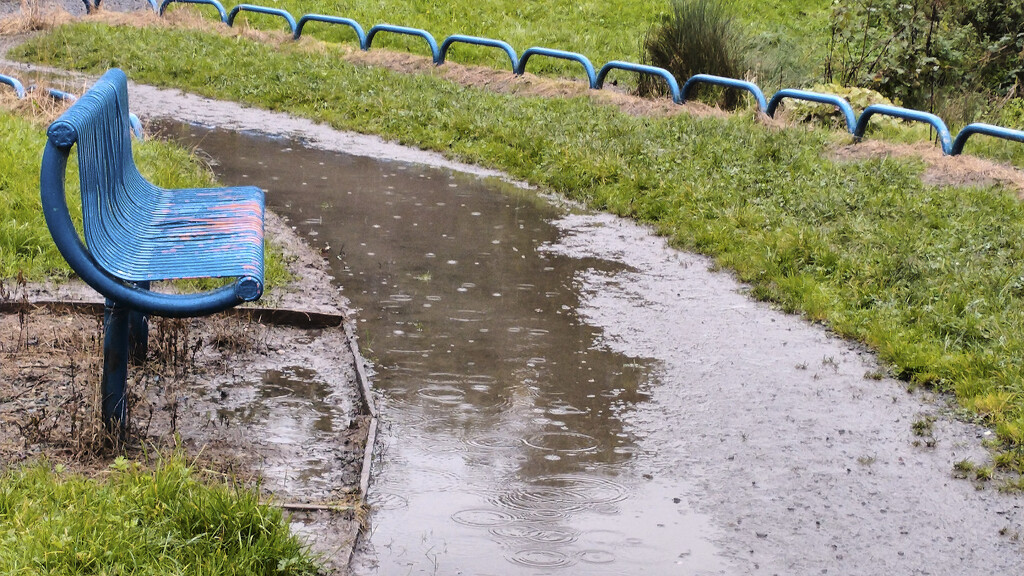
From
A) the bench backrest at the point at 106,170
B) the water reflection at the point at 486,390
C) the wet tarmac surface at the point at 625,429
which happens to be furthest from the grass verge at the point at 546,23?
the bench backrest at the point at 106,170

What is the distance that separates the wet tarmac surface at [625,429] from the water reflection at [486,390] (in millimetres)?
12

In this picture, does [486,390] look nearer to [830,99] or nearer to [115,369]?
[115,369]

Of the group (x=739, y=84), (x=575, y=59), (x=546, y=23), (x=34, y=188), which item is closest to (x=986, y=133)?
(x=739, y=84)

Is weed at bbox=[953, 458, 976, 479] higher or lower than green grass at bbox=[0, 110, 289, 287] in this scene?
higher

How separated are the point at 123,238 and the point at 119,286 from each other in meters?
0.50

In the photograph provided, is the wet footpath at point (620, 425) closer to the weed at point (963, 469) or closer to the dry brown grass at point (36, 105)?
the weed at point (963, 469)

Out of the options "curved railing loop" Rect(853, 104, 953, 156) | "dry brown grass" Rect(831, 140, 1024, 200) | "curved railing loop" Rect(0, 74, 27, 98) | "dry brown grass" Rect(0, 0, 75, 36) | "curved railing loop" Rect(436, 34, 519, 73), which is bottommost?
"dry brown grass" Rect(0, 0, 75, 36)

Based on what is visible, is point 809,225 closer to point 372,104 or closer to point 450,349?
point 450,349

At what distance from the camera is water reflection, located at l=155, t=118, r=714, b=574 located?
370 cm

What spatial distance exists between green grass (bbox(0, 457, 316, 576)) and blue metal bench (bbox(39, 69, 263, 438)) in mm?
558

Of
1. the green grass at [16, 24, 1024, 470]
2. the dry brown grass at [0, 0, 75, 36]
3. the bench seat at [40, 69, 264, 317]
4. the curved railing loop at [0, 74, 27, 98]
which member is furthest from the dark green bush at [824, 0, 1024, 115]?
the dry brown grass at [0, 0, 75, 36]

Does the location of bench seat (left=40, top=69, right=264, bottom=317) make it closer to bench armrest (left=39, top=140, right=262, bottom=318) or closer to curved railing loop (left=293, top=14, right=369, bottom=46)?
bench armrest (left=39, top=140, right=262, bottom=318)

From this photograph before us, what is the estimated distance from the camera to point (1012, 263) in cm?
650

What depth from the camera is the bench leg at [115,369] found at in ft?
12.8
